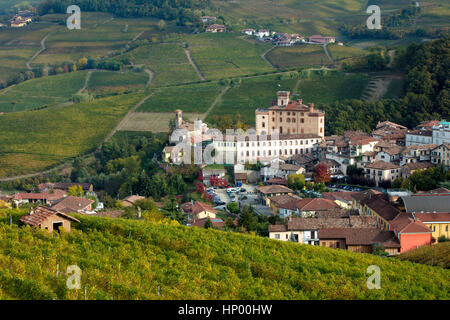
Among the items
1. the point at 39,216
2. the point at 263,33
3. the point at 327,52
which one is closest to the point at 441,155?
the point at 39,216

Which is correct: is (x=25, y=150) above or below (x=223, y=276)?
below

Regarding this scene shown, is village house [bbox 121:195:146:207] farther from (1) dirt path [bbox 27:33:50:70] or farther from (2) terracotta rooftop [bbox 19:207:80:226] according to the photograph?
(1) dirt path [bbox 27:33:50:70]

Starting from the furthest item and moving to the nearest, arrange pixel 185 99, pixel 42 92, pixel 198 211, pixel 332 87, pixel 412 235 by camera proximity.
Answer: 1. pixel 42 92
2. pixel 185 99
3. pixel 332 87
4. pixel 198 211
5. pixel 412 235

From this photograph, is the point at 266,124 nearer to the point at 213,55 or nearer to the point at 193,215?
the point at 193,215

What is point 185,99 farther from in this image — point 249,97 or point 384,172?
point 384,172
